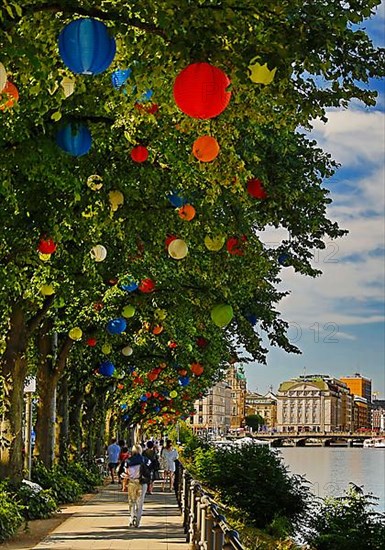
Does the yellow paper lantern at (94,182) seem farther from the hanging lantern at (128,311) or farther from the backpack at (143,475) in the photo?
the backpack at (143,475)

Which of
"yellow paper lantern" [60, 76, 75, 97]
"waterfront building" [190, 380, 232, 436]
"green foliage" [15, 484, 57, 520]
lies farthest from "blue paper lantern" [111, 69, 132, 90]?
"waterfront building" [190, 380, 232, 436]

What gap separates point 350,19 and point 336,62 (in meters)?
1.61

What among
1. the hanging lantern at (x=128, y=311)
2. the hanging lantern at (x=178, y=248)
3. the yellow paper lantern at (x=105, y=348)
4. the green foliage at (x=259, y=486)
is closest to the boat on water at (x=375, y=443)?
the green foliage at (x=259, y=486)

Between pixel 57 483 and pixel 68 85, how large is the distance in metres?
18.5

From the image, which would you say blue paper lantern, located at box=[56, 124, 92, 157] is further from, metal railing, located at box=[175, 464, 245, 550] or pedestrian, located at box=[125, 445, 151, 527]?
pedestrian, located at box=[125, 445, 151, 527]

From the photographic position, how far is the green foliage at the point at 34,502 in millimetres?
19916

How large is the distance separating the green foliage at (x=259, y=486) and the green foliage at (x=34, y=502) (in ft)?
13.8

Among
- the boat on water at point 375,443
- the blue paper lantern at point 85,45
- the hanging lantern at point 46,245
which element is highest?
the hanging lantern at point 46,245

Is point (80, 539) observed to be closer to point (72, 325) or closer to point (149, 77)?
point (72, 325)

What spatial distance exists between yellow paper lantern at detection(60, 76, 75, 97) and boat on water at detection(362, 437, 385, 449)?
565ft

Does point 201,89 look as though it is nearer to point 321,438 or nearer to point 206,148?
point 206,148

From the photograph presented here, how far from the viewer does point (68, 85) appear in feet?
27.7

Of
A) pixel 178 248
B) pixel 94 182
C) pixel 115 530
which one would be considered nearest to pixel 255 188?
pixel 178 248

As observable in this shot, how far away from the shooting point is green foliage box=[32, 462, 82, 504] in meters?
24.5
